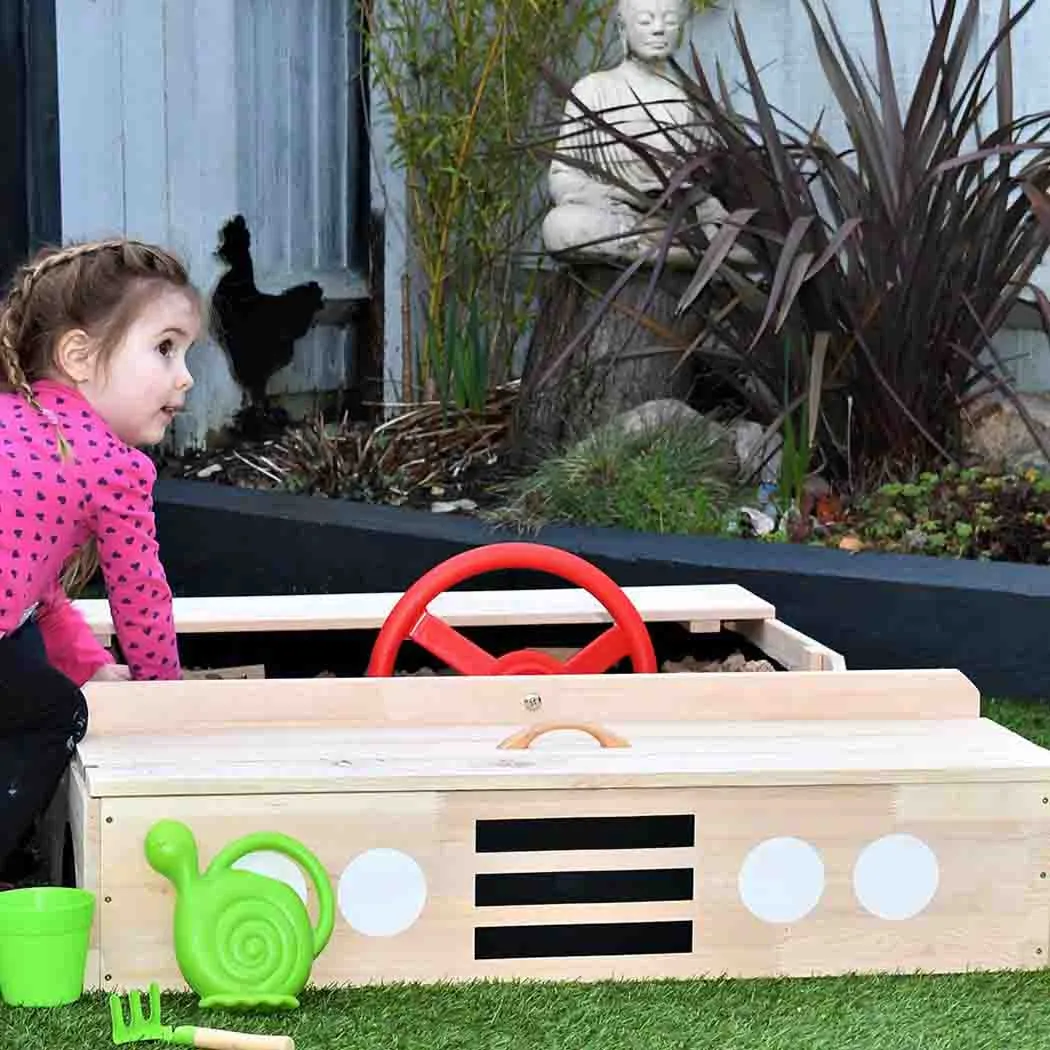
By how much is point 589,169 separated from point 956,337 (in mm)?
794

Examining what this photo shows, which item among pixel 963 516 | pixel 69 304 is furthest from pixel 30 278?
pixel 963 516

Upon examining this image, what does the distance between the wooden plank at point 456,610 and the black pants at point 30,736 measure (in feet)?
2.09

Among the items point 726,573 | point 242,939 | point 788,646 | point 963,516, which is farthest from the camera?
point 963,516

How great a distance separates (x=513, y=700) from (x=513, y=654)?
0.28m

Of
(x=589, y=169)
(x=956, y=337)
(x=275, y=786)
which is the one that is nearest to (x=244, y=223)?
(x=589, y=169)

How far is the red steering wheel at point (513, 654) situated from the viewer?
8.14ft

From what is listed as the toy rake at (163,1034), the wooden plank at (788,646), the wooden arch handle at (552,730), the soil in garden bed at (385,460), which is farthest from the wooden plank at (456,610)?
the soil in garden bed at (385,460)

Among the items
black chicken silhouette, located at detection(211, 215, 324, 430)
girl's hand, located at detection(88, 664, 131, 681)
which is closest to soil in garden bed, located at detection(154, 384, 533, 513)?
black chicken silhouette, located at detection(211, 215, 324, 430)

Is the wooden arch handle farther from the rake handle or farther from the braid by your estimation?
the braid

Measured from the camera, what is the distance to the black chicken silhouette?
16.4ft

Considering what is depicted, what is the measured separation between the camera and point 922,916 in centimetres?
216

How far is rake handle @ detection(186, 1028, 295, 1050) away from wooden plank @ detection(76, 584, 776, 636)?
109 cm

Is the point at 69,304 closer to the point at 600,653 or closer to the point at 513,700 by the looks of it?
the point at 513,700

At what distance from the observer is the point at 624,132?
449cm
